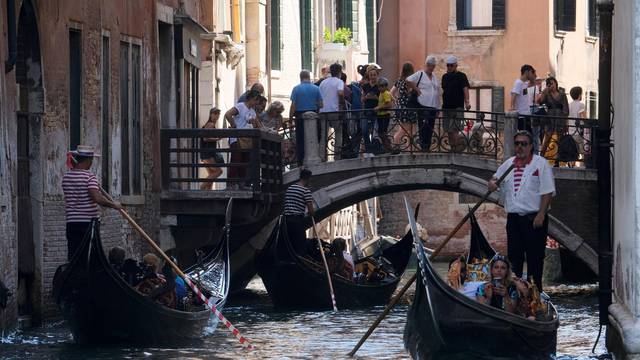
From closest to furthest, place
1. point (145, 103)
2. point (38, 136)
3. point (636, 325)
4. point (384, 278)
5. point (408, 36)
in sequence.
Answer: point (636, 325) < point (38, 136) < point (145, 103) < point (384, 278) < point (408, 36)

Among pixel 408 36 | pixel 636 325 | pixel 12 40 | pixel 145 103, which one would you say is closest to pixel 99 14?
pixel 145 103

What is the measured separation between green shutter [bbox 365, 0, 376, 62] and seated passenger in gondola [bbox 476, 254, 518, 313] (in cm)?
1672

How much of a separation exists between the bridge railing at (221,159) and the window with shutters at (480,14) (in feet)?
32.3

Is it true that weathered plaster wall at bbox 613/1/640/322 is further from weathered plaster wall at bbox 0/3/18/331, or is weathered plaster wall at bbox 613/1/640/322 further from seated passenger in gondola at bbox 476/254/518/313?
weathered plaster wall at bbox 0/3/18/331

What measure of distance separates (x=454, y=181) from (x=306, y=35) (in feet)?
22.3

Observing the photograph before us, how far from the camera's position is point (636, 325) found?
370 inches

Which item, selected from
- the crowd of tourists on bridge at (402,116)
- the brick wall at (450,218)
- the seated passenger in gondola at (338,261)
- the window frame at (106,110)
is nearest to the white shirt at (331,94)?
the crowd of tourists on bridge at (402,116)

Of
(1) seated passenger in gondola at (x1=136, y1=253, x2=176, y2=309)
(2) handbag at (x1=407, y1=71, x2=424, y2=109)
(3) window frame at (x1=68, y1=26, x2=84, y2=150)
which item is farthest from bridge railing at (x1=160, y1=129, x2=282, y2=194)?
(1) seated passenger in gondola at (x1=136, y1=253, x2=176, y2=309)

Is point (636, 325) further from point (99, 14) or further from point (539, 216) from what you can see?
point (99, 14)

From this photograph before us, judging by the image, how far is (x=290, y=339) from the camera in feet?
46.2

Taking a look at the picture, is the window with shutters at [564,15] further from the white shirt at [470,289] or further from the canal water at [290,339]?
the white shirt at [470,289]

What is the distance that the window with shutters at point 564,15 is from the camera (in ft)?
91.1

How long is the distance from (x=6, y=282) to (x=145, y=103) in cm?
457

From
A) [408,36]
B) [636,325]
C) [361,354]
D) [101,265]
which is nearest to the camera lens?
[636,325]
